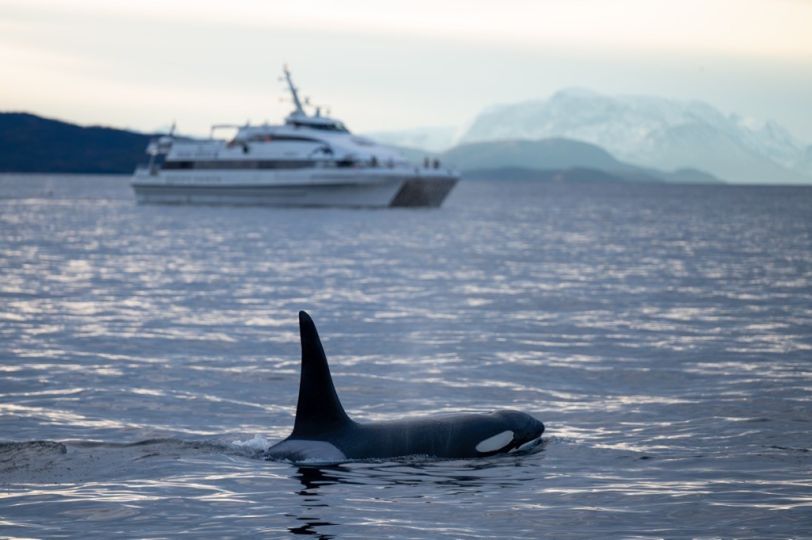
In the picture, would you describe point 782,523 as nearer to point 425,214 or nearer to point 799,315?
point 799,315

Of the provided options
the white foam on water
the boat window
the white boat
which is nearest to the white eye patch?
the white foam on water

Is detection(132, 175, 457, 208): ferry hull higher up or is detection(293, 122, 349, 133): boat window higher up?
detection(293, 122, 349, 133): boat window

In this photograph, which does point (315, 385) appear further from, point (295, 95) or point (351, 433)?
point (295, 95)

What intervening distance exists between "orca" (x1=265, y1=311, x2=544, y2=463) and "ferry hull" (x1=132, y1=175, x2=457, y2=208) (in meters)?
86.0

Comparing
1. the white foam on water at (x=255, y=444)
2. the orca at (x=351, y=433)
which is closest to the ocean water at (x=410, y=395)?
the white foam on water at (x=255, y=444)

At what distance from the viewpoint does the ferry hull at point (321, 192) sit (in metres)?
101

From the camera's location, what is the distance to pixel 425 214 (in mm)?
104875

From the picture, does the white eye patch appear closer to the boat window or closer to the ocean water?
the ocean water

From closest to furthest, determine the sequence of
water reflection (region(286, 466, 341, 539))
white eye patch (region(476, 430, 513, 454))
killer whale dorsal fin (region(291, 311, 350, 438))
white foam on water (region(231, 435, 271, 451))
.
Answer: water reflection (region(286, 466, 341, 539)), killer whale dorsal fin (region(291, 311, 350, 438)), white eye patch (region(476, 430, 513, 454)), white foam on water (region(231, 435, 271, 451))

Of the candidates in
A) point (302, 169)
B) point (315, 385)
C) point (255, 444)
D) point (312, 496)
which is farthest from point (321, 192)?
point (312, 496)

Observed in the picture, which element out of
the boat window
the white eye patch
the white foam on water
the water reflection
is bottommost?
the water reflection

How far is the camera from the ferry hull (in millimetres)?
100938

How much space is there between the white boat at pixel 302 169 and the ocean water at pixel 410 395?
55.4m

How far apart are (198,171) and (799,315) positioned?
86.8m
